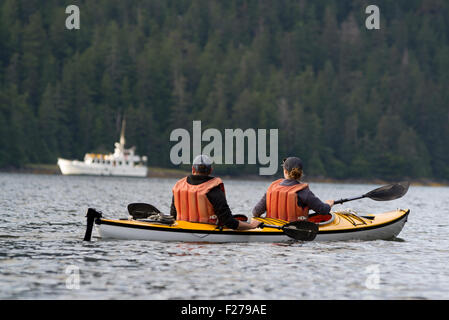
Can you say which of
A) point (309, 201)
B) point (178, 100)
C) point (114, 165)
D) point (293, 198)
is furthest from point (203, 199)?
point (178, 100)

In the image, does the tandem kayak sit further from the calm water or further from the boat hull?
the boat hull

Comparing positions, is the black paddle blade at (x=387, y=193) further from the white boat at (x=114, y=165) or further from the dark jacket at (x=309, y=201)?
the white boat at (x=114, y=165)

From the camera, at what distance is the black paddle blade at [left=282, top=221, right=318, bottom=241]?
57.5 feet

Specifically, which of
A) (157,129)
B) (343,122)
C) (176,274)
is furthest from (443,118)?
(176,274)

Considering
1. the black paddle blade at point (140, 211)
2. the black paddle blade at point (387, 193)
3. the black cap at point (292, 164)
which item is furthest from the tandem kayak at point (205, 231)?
the black paddle blade at point (387, 193)

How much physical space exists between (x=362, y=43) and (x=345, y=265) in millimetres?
A: 188194

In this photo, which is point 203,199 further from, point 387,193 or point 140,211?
point 387,193

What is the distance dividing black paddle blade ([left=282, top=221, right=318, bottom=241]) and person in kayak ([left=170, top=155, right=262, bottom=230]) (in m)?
→ 1.15

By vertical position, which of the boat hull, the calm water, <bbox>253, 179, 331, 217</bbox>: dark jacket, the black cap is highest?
the black cap

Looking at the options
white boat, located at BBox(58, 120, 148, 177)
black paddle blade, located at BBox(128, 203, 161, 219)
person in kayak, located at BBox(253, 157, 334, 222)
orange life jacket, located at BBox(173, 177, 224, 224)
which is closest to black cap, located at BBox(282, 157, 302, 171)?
person in kayak, located at BBox(253, 157, 334, 222)

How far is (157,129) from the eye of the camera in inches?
5172

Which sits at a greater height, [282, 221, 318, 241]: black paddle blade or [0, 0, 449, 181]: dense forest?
[0, 0, 449, 181]: dense forest

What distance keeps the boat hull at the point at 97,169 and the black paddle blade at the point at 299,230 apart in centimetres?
9613

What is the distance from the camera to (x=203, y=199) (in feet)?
55.7
